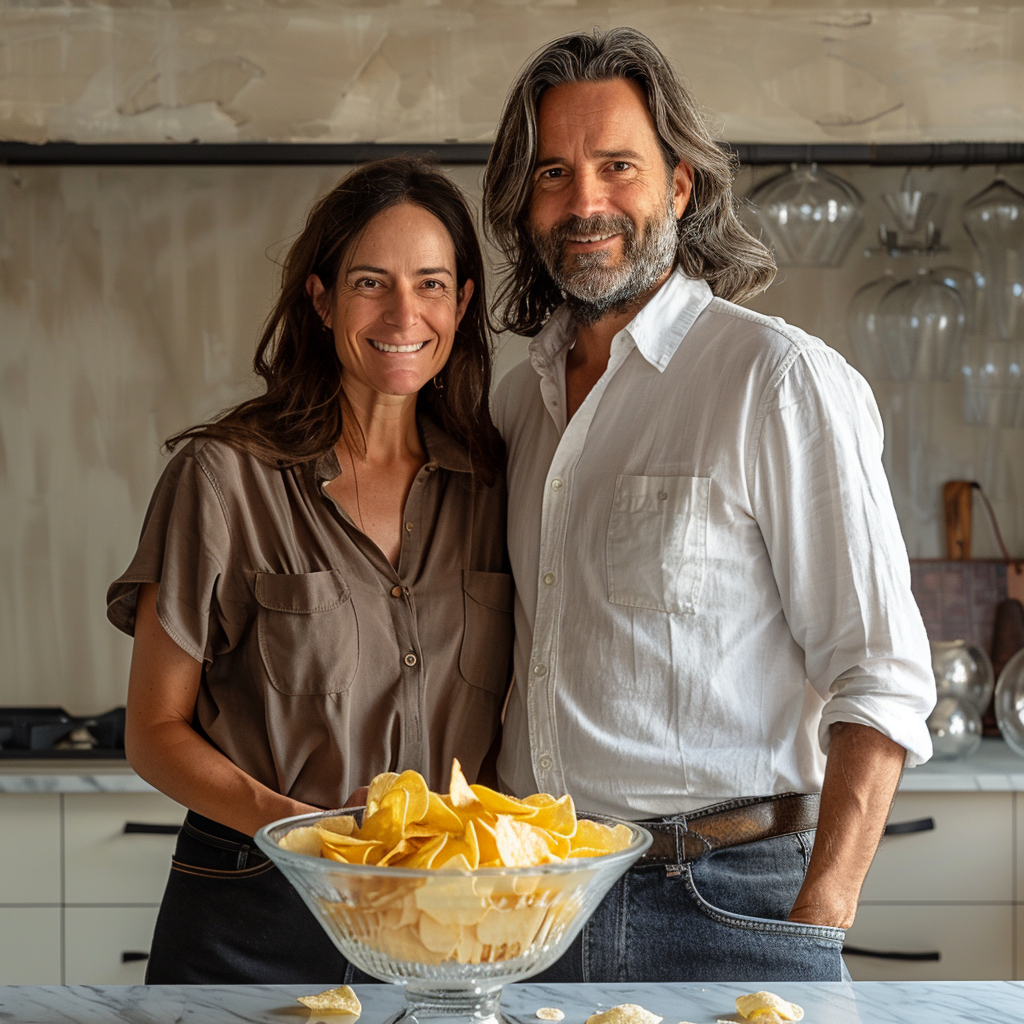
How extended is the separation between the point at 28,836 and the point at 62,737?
337 mm

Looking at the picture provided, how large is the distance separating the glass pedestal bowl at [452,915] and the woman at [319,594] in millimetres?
566

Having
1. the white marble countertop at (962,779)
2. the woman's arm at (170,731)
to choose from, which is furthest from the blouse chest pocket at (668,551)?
the white marble countertop at (962,779)

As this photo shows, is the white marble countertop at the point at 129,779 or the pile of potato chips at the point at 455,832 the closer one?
the pile of potato chips at the point at 455,832

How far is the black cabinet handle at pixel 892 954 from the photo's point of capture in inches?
102

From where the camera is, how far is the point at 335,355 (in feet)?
5.70

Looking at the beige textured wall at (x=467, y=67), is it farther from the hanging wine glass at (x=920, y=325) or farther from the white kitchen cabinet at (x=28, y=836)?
the white kitchen cabinet at (x=28, y=836)

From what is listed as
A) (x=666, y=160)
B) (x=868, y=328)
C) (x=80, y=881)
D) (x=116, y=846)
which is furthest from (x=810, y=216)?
→ (x=80, y=881)

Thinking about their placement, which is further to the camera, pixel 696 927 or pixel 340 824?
pixel 696 927

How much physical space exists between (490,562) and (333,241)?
480 mm

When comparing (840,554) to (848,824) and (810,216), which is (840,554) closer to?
(848,824)

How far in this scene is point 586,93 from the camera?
5.31 feet

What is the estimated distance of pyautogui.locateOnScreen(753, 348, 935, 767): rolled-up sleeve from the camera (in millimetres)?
1350

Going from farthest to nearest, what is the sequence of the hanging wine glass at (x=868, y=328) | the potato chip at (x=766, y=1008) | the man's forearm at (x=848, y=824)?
the hanging wine glass at (x=868, y=328) < the man's forearm at (x=848, y=824) < the potato chip at (x=766, y=1008)

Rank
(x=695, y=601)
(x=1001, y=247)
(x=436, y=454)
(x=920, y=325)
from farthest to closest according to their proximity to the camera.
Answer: (x=1001, y=247), (x=920, y=325), (x=436, y=454), (x=695, y=601)
